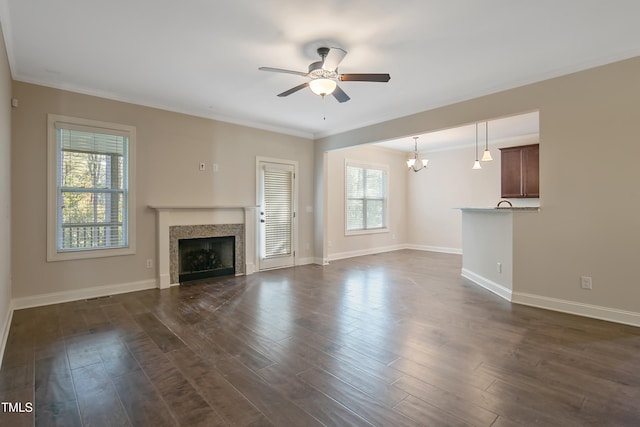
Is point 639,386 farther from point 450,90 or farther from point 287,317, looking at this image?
point 450,90

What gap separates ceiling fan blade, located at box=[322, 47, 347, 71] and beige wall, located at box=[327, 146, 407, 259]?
415cm

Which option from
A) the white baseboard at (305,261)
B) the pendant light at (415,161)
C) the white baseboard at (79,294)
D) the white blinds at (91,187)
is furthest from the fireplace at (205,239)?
the pendant light at (415,161)

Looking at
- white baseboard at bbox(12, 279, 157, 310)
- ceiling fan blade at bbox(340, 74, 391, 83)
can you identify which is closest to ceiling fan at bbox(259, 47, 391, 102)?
ceiling fan blade at bbox(340, 74, 391, 83)

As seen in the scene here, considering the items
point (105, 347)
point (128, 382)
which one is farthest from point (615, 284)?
point (105, 347)

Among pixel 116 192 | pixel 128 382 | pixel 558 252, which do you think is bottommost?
pixel 128 382

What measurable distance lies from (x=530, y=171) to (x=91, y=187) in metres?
8.08

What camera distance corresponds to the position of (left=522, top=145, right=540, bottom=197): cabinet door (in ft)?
22.1

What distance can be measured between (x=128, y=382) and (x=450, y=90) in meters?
4.70

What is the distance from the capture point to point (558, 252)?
3.69 metres

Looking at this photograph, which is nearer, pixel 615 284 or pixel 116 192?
pixel 615 284

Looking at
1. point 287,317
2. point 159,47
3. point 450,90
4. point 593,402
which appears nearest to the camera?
point 593,402

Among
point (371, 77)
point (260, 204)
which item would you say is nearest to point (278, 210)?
point (260, 204)

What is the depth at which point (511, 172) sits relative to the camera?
7113 millimetres

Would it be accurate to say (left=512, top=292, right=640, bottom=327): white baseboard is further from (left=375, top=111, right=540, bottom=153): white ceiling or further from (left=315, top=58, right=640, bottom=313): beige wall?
(left=375, top=111, right=540, bottom=153): white ceiling
